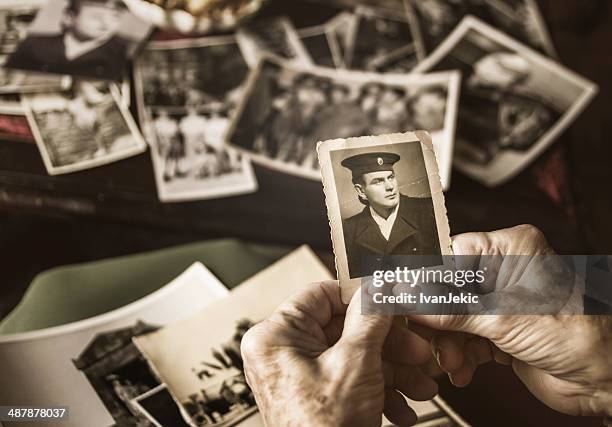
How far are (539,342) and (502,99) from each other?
51 centimetres

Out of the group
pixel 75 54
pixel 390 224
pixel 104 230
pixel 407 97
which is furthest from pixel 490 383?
pixel 75 54

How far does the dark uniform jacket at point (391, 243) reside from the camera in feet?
1.92

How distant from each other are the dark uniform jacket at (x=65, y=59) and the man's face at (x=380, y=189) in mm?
542

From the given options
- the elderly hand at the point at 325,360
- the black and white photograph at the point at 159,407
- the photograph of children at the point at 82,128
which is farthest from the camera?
the photograph of children at the point at 82,128

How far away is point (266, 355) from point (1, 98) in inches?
25.4

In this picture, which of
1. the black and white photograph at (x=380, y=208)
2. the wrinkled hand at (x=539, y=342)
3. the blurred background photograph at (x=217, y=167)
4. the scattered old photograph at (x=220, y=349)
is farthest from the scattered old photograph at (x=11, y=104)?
the wrinkled hand at (x=539, y=342)

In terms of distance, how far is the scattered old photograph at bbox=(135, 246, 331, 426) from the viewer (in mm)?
687

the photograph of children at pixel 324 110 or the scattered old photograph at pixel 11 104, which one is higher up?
the scattered old photograph at pixel 11 104

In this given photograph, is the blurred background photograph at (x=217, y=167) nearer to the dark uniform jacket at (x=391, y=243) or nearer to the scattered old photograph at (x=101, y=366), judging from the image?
the scattered old photograph at (x=101, y=366)

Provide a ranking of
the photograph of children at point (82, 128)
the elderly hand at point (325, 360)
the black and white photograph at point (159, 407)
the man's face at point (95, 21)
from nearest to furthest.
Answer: the elderly hand at point (325, 360)
the black and white photograph at point (159, 407)
the photograph of children at point (82, 128)
the man's face at point (95, 21)

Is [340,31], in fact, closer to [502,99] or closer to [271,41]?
[271,41]

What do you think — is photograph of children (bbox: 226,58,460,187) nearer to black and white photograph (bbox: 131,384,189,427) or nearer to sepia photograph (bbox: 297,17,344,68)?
sepia photograph (bbox: 297,17,344,68)

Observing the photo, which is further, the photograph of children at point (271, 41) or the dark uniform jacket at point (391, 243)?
the photograph of children at point (271, 41)

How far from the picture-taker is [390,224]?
23.1 inches
